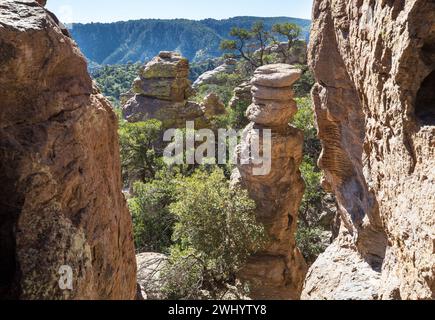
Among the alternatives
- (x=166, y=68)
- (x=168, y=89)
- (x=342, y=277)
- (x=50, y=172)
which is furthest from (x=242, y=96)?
(x=50, y=172)

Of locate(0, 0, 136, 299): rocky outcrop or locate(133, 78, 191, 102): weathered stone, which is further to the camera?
locate(133, 78, 191, 102): weathered stone

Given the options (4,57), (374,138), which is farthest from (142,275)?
(4,57)

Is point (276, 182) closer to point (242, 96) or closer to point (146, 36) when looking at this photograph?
point (242, 96)

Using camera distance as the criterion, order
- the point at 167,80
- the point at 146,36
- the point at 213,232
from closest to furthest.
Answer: the point at 213,232 < the point at 167,80 < the point at 146,36

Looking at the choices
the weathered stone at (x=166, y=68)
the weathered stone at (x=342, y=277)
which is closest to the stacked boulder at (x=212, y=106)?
the weathered stone at (x=166, y=68)

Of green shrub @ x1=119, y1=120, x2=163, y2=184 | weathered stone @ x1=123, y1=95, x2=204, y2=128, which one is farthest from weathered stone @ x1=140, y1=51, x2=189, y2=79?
green shrub @ x1=119, y1=120, x2=163, y2=184

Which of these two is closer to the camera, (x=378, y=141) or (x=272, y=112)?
(x=378, y=141)

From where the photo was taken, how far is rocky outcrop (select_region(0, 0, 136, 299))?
12.9 ft

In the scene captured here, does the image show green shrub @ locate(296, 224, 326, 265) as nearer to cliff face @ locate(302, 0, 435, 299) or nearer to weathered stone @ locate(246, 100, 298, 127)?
weathered stone @ locate(246, 100, 298, 127)

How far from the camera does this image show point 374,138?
6.66 m

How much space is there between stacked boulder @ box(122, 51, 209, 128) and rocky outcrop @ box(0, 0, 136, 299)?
20466 mm

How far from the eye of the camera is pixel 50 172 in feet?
14.3

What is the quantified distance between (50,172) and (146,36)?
167788 mm

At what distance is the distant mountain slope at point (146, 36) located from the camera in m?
156
